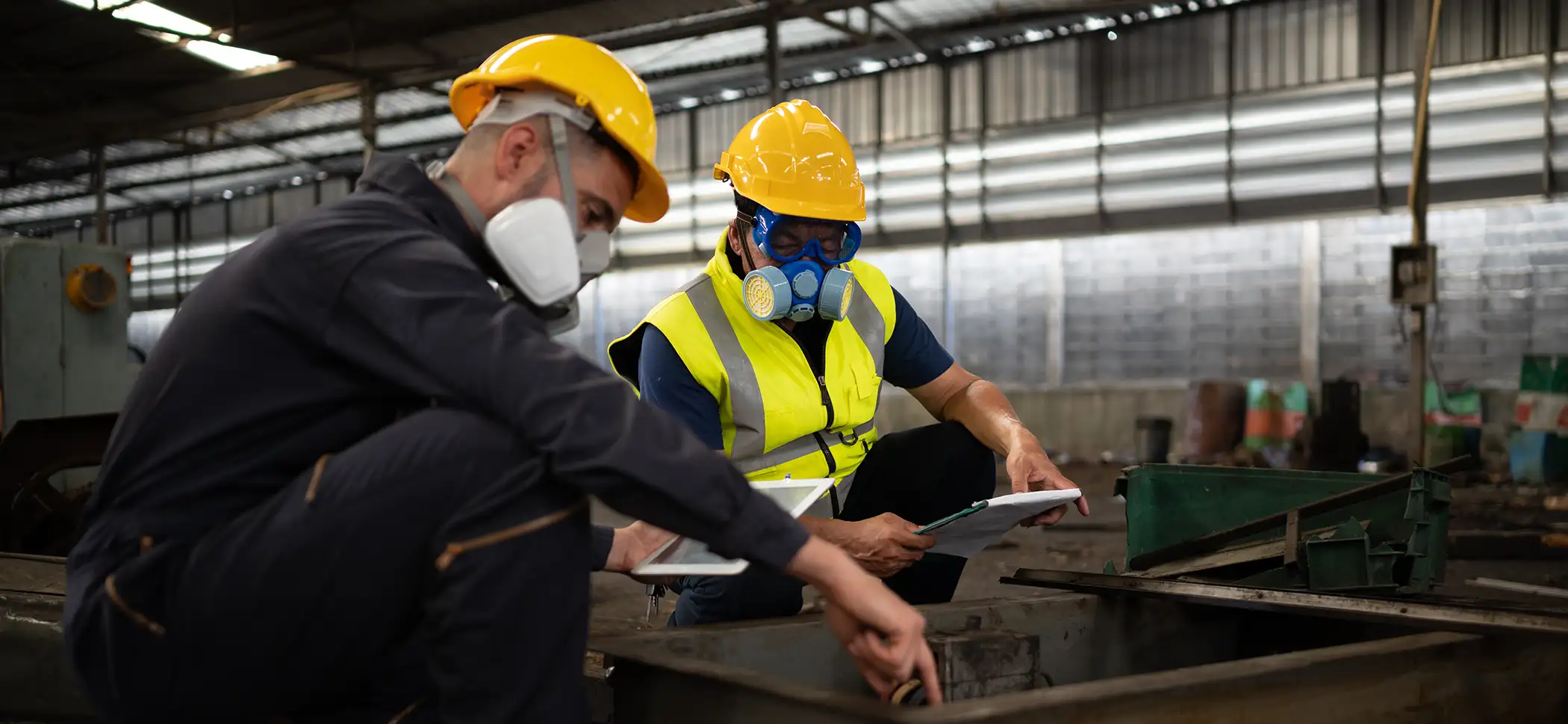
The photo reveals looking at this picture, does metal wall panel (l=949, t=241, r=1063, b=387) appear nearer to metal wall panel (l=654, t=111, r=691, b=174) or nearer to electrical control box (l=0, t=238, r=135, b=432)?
metal wall panel (l=654, t=111, r=691, b=174)

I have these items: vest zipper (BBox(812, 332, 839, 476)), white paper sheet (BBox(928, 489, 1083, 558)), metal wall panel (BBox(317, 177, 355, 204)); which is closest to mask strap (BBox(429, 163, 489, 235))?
white paper sheet (BBox(928, 489, 1083, 558))

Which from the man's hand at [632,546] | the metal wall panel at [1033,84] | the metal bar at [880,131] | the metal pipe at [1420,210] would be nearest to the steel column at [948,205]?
the metal wall panel at [1033,84]

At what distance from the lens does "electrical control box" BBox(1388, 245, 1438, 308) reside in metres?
6.94

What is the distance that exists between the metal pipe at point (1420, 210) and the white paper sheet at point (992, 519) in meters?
5.20

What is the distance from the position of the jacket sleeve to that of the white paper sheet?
2.58ft

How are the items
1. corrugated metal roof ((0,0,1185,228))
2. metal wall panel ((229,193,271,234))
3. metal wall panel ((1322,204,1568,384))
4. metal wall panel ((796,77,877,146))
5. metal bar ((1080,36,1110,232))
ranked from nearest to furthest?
metal wall panel ((1322,204,1568,384))
corrugated metal roof ((0,0,1185,228))
metal bar ((1080,36,1110,232))
metal wall panel ((796,77,877,146))
metal wall panel ((229,193,271,234))

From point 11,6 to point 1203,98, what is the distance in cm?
1114

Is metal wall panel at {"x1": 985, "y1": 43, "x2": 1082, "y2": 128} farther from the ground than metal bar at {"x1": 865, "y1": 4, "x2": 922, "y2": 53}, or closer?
closer

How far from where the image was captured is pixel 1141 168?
38.0ft

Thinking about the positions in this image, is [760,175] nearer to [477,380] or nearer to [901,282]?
[477,380]

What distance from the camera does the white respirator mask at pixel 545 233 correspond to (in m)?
1.58

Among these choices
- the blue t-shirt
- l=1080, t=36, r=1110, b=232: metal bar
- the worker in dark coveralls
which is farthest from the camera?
l=1080, t=36, r=1110, b=232: metal bar

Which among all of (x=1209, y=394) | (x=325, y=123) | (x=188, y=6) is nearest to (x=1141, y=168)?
(x=1209, y=394)

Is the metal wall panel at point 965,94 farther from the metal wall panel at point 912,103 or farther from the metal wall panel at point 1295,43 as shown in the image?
the metal wall panel at point 1295,43
